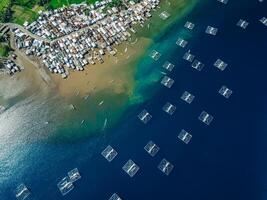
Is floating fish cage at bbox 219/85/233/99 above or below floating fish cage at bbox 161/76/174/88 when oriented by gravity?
above

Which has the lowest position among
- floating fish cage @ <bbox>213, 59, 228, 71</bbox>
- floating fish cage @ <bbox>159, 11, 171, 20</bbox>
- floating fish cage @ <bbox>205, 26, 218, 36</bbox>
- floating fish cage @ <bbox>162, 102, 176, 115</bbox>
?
floating fish cage @ <bbox>162, 102, 176, 115</bbox>

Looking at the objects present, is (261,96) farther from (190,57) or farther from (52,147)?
(52,147)

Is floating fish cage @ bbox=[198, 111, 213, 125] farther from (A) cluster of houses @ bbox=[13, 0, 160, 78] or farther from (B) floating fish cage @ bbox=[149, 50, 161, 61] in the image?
(A) cluster of houses @ bbox=[13, 0, 160, 78]

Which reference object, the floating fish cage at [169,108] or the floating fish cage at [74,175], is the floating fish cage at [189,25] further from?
the floating fish cage at [74,175]

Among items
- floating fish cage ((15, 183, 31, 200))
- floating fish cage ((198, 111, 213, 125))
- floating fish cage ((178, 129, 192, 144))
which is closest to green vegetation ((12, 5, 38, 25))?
floating fish cage ((15, 183, 31, 200))

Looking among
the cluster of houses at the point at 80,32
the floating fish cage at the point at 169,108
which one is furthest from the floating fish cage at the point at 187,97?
the cluster of houses at the point at 80,32

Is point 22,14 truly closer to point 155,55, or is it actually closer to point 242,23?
point 155,55
